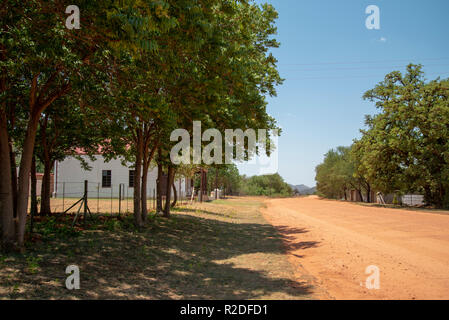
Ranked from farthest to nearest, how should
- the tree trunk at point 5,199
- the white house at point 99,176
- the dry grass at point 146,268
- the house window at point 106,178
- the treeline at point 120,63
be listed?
1. the house window at point 106,178
2. the white house at point 99,176
3. the tree trunk at point 5,199
4. the dry grass at point 146,268
5. the treeline at point 120,63

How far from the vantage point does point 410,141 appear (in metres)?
33.0

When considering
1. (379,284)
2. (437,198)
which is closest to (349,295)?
(379,284)

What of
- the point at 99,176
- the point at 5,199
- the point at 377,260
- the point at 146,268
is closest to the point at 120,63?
the point at 5,199

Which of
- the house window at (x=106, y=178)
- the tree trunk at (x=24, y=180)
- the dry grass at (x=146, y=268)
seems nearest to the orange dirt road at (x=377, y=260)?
the dry grass at (x=146, y=268)

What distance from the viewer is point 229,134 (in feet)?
43.1

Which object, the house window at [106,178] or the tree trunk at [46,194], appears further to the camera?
the house window at [106,178]

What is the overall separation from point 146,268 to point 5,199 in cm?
383

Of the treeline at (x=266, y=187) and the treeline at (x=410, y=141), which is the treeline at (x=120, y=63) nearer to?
the treeline at (x=410, y=141)

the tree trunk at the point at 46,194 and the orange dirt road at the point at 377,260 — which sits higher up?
the tree trunk at the point at 46,194

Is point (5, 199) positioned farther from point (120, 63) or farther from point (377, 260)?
point (377, 260)

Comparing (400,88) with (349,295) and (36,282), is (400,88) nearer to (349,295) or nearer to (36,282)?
(349,295)

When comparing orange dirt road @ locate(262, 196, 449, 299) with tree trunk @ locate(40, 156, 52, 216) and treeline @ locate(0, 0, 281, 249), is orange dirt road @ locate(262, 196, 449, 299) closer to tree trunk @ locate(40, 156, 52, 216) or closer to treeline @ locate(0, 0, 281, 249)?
treeline @ locate(0, 0, 281, 249)

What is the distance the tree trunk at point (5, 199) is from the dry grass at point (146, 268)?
556 mm

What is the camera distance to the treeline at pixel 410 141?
32.4 meters
